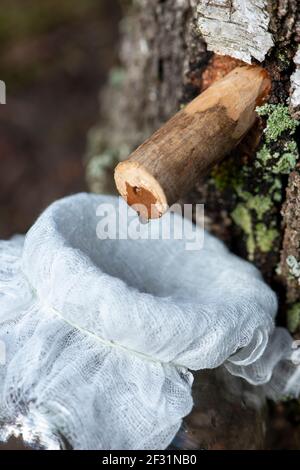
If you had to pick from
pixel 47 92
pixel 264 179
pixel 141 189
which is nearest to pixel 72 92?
pixel 47 92

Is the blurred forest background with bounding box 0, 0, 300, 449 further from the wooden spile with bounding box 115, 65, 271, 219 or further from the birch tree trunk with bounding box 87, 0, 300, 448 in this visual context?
the wooden spile with bounding box 115, 65, 271, 219

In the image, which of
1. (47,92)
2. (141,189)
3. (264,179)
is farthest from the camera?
(47,92)

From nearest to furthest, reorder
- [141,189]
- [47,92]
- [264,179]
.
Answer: [141,189], [264,179], [47,92]

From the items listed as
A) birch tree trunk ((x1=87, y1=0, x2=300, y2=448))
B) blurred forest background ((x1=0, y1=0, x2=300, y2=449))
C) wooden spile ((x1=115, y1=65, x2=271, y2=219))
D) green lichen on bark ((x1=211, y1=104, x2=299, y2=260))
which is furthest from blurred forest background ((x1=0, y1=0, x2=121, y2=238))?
wooden spile ((x1=115, y1=65, x2=271, y2=219))

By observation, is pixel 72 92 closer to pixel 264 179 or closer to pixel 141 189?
pixel 264 179

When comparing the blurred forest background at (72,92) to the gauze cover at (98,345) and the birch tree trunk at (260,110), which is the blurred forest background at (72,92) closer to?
the birch tree trunk at (260,110)

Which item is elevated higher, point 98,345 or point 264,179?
point 264,179

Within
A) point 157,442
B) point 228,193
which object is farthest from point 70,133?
point 157,442
